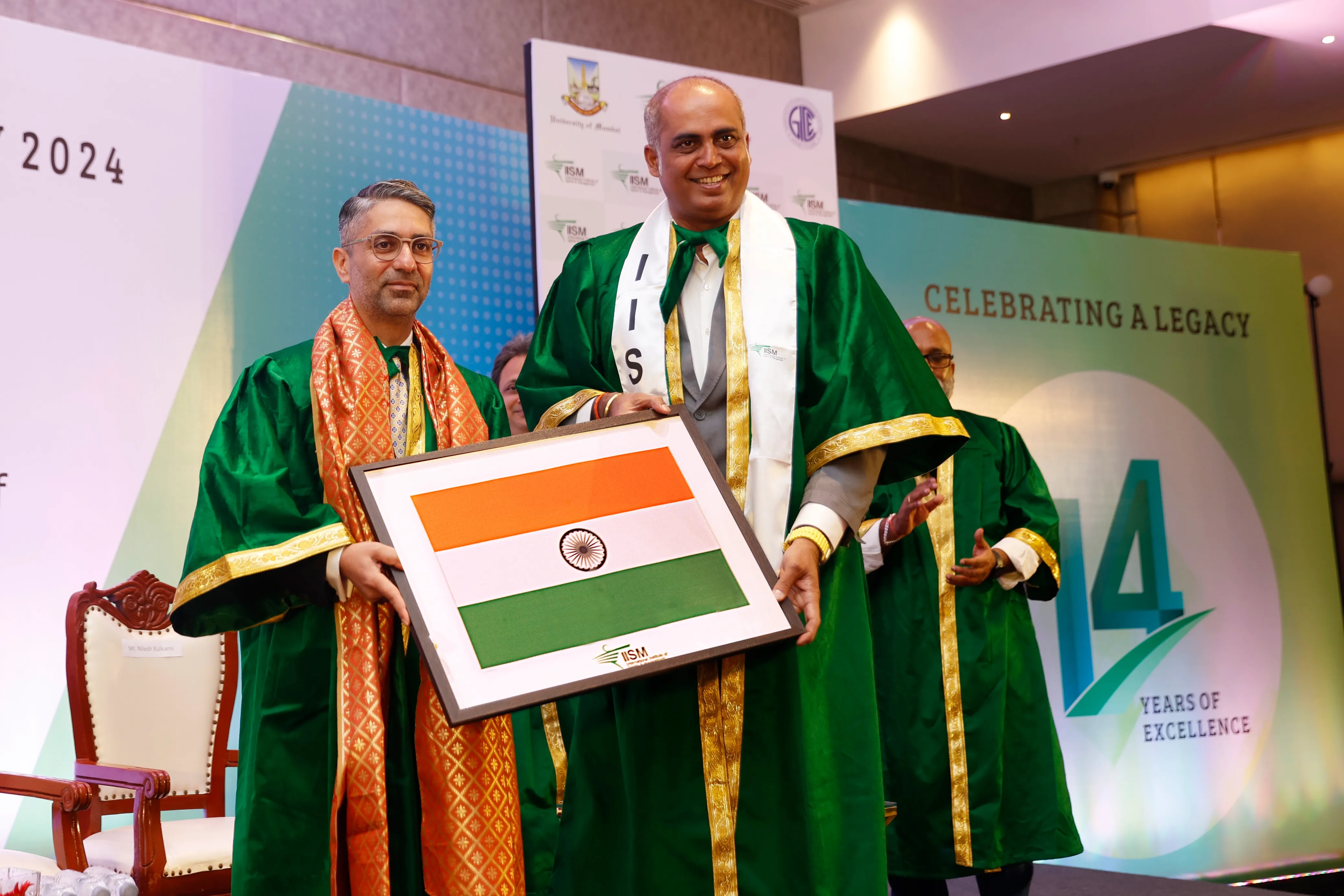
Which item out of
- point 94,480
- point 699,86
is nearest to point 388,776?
point 699,86

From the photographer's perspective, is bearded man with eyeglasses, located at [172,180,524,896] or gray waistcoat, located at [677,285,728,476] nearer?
gray waistcoat, located at [677,285,728,476]

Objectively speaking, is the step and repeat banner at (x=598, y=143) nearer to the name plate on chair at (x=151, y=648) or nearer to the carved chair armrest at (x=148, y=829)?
the name plate on chair at (x=151, y=648)

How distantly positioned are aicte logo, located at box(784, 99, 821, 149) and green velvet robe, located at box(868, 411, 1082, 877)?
1823 millimetres

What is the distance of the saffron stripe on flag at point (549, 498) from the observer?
180 cm

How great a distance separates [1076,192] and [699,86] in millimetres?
7508

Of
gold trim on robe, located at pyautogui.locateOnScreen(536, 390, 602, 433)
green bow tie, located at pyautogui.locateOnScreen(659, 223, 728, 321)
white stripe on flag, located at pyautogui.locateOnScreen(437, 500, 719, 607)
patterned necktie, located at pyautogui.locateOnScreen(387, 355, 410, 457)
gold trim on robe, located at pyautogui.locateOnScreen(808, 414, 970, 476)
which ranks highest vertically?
green bow tie, located at pyautogui.locateOnScreen(659, 223, 728, 321)

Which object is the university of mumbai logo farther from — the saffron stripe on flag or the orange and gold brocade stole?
the saffron stripe on flag

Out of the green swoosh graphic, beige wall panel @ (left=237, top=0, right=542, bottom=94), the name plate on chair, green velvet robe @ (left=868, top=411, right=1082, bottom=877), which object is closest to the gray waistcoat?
green velvet robe @ (left=868, top=411, right=1082, bottom=877)

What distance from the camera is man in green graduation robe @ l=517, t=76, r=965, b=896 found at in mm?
1844

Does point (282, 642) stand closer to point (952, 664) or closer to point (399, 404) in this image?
point (399, 404)

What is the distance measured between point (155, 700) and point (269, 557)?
1735mm

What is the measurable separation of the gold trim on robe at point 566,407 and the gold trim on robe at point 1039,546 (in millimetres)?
1919

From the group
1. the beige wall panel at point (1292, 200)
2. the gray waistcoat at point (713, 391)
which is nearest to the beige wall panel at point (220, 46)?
the gray waistcoat at point (713, 391)

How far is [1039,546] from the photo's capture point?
3.58 metres
